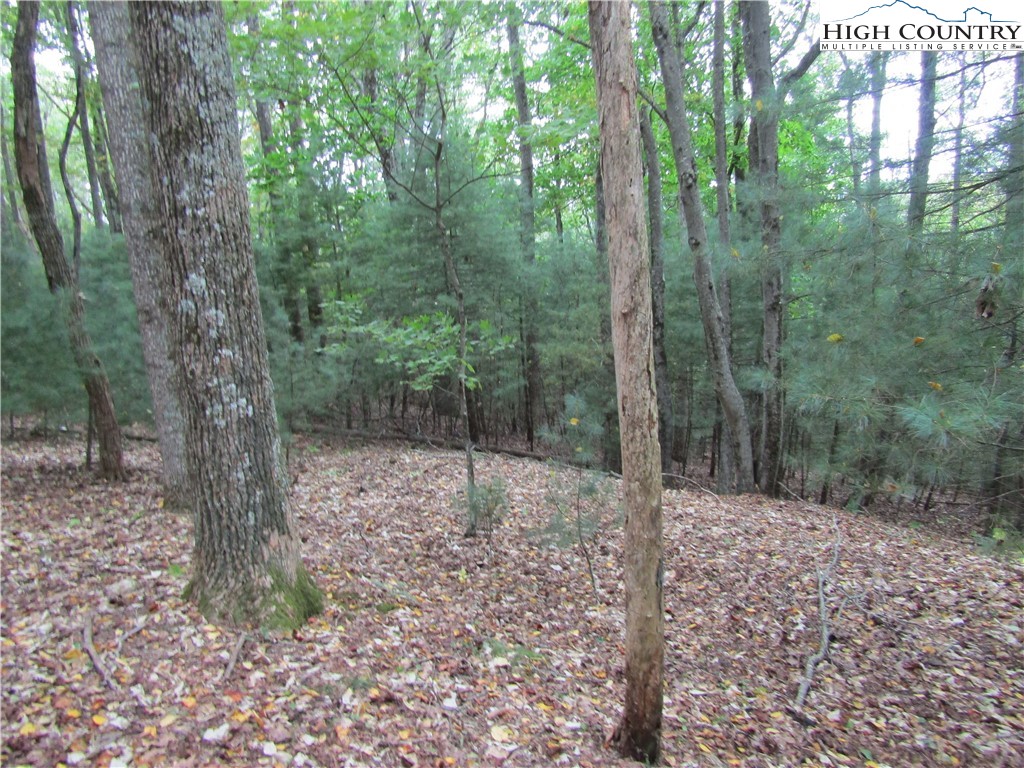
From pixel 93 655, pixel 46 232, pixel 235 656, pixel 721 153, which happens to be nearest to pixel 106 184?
pixel 46 232

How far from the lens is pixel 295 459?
1067 cm

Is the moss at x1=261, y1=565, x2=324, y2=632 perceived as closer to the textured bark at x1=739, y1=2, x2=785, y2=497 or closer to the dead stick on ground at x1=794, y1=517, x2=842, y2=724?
the dead stick on ground at x1=794, y1=517, x2=842, y2=724

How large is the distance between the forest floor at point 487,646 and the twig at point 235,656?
0.02m

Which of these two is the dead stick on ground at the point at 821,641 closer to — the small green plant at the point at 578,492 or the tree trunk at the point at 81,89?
the small green plant at the point at 578,492

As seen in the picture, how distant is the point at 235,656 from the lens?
341cm

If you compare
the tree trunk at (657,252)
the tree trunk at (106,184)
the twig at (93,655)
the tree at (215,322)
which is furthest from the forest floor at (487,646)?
the tree trunk at (106,184)

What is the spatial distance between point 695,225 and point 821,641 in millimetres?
6466

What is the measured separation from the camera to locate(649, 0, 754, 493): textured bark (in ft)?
30.0

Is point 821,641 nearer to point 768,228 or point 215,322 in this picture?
point 215,322

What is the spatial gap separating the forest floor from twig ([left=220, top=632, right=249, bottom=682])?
2 cm

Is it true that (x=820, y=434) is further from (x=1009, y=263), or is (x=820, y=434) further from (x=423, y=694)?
(x=423, y=694)

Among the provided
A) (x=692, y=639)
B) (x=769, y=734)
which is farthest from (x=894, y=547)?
(x=769, y=734)

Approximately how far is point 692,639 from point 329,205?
39.2 feet

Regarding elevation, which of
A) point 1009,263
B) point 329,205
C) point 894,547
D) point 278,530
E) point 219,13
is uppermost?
point 329,205
